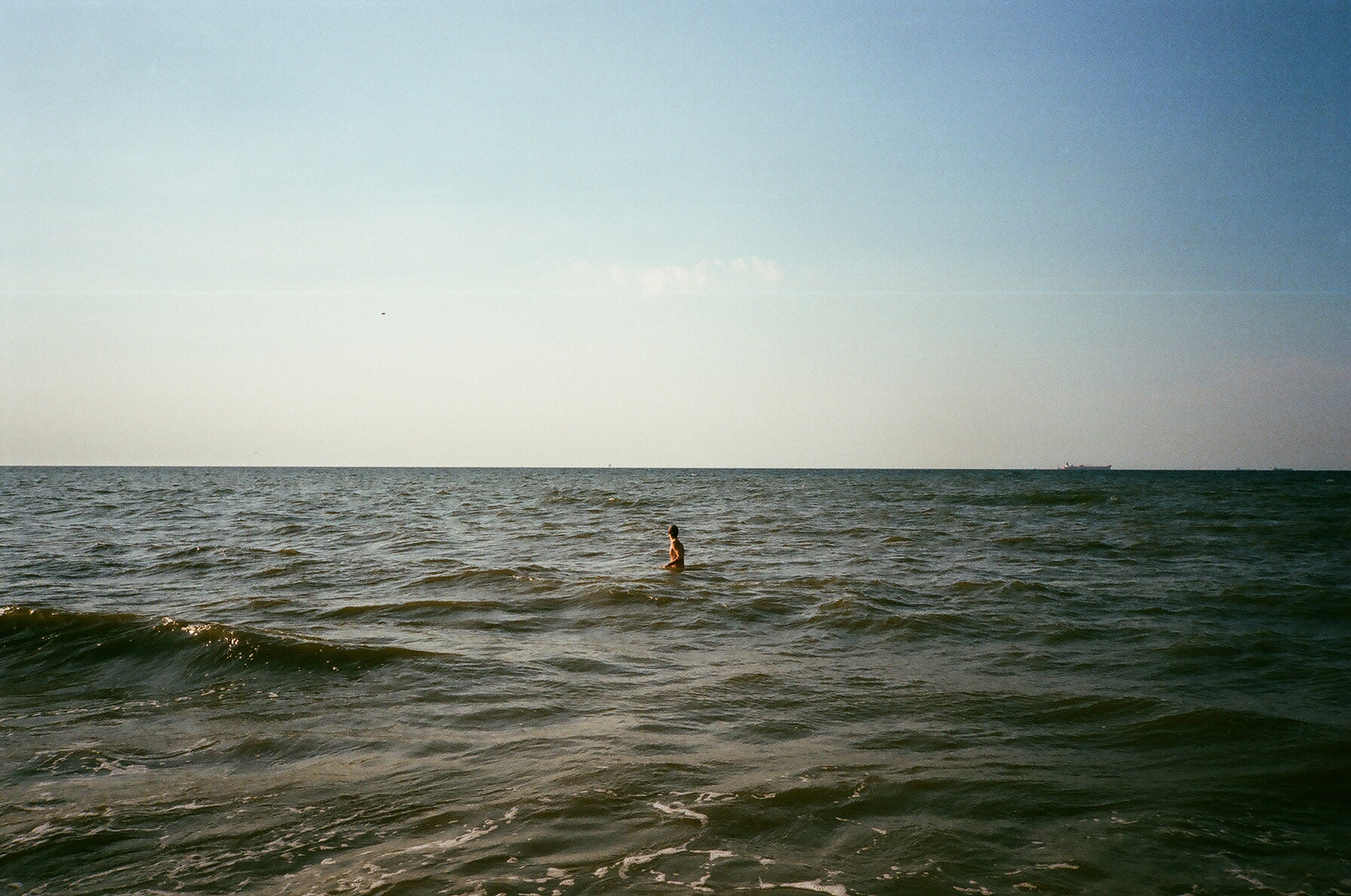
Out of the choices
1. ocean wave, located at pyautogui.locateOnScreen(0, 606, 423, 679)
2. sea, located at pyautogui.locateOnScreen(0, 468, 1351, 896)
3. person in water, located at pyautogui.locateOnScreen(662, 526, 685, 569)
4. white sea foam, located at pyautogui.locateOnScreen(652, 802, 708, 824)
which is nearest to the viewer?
sea, located at pyautogui.locateOnScreen(0, 468, 1351, 896)

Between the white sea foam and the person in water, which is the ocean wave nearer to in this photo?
the white sea foam

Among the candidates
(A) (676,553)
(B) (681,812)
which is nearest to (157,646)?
(B) (681,812)

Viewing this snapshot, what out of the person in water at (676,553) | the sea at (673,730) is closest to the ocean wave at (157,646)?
the sea at (673,730)

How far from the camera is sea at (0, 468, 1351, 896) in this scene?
4984mm

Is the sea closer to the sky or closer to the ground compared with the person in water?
closer to the ground

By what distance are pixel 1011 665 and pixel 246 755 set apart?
28.3 feet

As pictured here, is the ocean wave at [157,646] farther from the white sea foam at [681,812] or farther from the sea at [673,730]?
the white sea foam at [681,812]

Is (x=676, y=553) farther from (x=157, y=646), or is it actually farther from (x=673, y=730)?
(x=673, y=730)

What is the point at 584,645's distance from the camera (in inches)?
439

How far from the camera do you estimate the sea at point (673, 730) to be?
16.4 feet

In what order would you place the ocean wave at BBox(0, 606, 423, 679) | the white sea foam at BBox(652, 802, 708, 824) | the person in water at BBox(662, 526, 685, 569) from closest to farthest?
the white sea foam at BBox(652, 802, 708, 824)
the ocean wave at BBox(0, 606, 423, 679)
the person in water at BBox(662, 526, 685, 569)

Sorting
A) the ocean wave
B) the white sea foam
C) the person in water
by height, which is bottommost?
the ocean wave

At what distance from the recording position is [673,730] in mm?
7441

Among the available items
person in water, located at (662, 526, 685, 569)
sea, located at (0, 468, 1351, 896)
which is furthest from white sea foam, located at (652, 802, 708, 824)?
person in water, located at (662, 526, 685, 569)
